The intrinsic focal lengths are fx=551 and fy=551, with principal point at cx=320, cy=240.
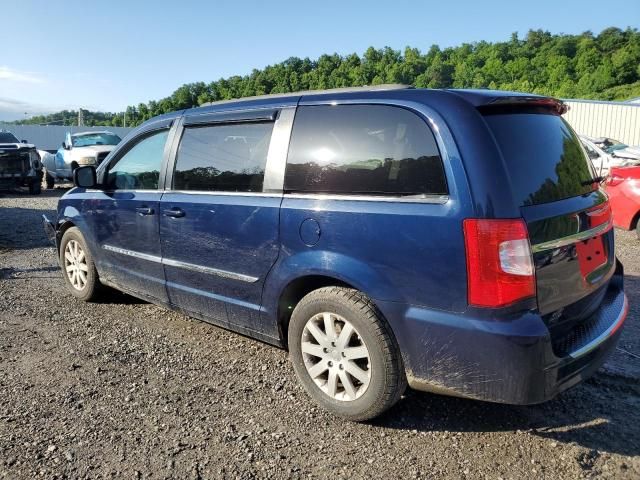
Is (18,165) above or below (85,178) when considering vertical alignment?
below

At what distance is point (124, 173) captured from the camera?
491 cm

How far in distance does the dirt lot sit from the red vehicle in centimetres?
454

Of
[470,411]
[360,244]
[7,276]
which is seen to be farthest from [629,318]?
[7,276]

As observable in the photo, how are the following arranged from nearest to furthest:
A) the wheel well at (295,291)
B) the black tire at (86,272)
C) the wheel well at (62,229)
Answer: the wheel well at (295,291)
the black tire at (86,272)
the wheel well at (62,229)

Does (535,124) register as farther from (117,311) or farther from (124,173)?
(117,311)

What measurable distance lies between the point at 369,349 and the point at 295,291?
2.20ft

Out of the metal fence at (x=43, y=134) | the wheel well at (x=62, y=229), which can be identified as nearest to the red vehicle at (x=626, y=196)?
the wheel well at (x=62, y=229)

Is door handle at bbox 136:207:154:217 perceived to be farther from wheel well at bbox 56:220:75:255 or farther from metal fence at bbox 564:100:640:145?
metal fence at bbox 564:100:640:145

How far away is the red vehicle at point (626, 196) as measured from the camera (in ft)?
27.4

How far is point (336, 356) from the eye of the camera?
3.21 m

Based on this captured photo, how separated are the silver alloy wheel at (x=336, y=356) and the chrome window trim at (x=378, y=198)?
2.20 feet

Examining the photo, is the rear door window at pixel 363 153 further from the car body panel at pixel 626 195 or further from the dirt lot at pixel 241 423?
the car body panel at pixel 626 195

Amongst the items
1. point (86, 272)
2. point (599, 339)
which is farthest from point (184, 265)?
point (599, 339)

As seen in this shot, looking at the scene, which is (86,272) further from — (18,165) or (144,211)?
(18,165)
